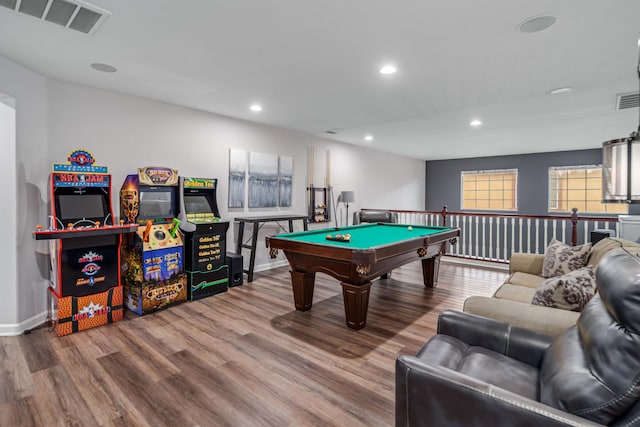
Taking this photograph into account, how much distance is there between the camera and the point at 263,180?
554cm

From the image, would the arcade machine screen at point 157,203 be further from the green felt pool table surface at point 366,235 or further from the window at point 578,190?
the window at point 578,190

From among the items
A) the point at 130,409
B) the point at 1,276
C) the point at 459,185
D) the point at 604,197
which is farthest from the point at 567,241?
the point at 1,276

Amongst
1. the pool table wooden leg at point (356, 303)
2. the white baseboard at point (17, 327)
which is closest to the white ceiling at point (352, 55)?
A: the pool table wooden leg at point (356, 303)

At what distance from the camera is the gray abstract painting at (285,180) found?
5.84m

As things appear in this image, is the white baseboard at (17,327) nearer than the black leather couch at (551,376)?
No

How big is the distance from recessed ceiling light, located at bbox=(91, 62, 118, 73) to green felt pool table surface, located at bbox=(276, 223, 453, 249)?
2363 mm

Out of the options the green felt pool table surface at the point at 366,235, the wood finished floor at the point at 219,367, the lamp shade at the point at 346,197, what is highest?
the lamp shade at the point at 346,197

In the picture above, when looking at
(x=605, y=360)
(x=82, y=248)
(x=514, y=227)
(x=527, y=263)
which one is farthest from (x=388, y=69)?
(x=514, y=227)

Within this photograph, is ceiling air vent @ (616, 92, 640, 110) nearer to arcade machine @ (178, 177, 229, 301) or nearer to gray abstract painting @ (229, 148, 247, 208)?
gray abstract painting @ (229, 148, 247, 208)

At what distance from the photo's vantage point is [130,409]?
6.50ft

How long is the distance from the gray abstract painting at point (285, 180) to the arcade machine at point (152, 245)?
2.14 metres

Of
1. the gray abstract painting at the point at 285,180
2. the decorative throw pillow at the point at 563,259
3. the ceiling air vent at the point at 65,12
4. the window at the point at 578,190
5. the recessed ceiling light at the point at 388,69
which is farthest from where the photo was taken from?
the window at the point at 578,190

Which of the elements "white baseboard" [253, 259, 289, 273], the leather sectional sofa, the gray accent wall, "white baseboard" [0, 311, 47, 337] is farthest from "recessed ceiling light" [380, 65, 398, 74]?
the gray accent wall

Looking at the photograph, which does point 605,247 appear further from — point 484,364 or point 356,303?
point 356,303
